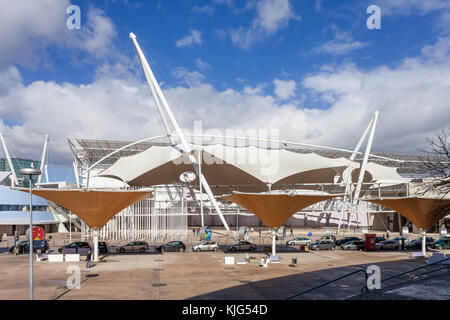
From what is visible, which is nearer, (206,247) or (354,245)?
(206,247)

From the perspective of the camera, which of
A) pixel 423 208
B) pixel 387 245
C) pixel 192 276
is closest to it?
pixel 192 276

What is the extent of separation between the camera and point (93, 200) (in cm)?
3303

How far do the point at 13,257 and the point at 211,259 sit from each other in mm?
18294

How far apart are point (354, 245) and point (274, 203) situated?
13143mm

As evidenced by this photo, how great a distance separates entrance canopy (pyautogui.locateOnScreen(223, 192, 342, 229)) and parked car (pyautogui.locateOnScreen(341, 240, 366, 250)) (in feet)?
28.8

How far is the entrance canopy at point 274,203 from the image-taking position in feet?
112

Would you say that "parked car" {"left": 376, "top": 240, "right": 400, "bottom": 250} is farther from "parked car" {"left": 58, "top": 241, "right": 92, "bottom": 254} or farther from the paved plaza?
"parked car" {"left": 58, "top": 241, "right": 92, "bottom": 254}

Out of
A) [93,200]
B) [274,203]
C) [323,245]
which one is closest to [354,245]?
[323,245]

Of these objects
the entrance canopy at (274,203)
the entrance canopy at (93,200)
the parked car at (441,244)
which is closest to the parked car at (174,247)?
the entrance canopy at (93,200)

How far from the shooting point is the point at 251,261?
31.4 m

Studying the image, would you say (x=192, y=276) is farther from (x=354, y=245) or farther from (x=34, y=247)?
(x=354, y=245)

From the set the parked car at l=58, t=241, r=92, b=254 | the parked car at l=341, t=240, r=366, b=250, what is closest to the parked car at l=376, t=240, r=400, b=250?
the parked car at l=341, t=240, r=366, b=250

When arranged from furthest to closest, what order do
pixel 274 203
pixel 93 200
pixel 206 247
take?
pixel 206 247
pixel 274 203
pixel 93 200
